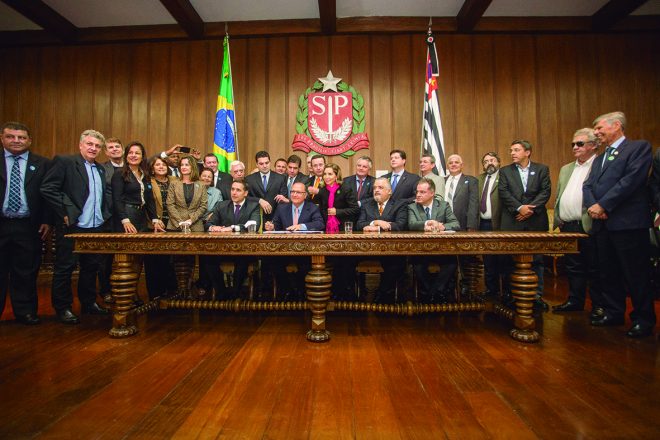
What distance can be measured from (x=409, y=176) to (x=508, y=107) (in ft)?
10.3

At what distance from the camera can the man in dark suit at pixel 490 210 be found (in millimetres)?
3522

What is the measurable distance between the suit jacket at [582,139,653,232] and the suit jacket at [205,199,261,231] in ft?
9.42

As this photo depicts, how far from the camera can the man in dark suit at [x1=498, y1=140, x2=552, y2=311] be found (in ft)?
10.5

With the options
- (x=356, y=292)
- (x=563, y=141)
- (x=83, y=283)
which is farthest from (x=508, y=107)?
(x=83, y=283)

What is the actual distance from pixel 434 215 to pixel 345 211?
86cm

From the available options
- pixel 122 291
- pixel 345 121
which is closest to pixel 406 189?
pixel 345 121

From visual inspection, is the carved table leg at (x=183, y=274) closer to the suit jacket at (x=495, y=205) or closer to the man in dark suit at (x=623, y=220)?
the suit jacket at (x=495, y=205)

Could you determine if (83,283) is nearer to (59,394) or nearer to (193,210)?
(193,210)

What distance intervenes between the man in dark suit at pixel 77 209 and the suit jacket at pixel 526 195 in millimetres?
3717

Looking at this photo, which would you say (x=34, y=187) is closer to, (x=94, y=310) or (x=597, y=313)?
(x=94, y=310)

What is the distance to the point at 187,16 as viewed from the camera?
16.7 feet

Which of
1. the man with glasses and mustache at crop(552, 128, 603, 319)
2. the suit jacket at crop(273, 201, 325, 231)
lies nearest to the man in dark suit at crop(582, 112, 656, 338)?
the man with glasses and mustache at crop(552, 128, 603, 319)

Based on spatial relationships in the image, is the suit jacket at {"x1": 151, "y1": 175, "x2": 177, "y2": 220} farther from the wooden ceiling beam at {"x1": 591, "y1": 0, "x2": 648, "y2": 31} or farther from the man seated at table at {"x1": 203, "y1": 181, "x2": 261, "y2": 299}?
the wooden ceiling beam at {"x1": 591, "y1": 0, "x2": 648, "y2": 31}

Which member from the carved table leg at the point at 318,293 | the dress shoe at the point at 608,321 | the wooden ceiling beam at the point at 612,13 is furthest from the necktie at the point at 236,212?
the wooden ceiling beam at the point at 612,13
